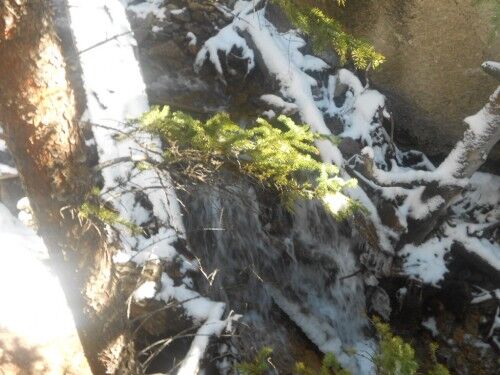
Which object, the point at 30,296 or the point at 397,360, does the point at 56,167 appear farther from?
the point at 397,360

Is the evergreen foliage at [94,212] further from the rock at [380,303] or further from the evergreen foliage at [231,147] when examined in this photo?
the rock at [380,303]

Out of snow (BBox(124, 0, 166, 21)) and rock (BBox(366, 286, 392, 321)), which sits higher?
snow (BBox(124, 0, 166, 21))

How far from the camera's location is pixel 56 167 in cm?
223

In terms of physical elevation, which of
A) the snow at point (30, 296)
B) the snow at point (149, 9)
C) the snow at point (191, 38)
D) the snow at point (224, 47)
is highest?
the snow at point (149, 9)

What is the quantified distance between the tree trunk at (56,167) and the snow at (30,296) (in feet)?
5.37

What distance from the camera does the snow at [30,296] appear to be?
4039 mm

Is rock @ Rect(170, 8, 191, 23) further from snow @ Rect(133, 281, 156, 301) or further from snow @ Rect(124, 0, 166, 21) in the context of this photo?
snow @ Rect(133, 281, 156, 301)

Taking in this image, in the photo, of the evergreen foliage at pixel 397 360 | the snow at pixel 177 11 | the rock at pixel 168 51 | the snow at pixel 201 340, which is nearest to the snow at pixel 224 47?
the rock at pixel 168 51

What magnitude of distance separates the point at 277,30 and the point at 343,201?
5.70 m

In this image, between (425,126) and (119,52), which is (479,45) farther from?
(119,52)

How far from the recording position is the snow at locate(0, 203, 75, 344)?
13.3ft

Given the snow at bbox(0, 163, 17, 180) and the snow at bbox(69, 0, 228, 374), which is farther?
the snow at bbox(0, 163, 17, 180)

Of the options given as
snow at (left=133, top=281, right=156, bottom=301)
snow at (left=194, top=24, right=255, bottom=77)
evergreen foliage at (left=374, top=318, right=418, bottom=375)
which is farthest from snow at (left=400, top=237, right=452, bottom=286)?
snow at (left=133, top=281, right=156, bottom=301)

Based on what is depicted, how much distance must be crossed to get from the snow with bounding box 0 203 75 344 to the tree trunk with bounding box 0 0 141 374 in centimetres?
164
